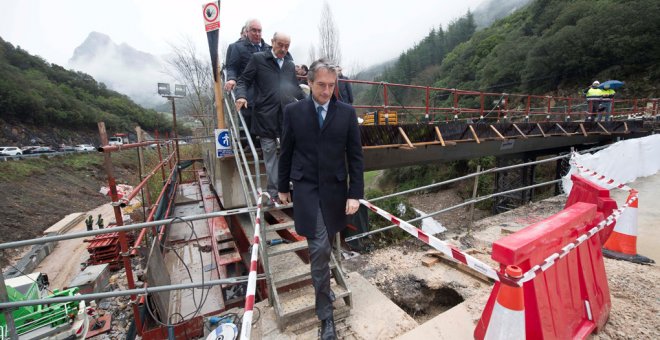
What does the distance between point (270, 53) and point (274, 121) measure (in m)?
0.85

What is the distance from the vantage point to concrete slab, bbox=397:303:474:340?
2268mm

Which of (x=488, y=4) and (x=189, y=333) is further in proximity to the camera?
(x=488, y=4)

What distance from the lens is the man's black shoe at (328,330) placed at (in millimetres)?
2213

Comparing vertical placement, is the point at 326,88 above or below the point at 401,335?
above

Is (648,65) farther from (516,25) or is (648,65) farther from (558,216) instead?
(558,216)

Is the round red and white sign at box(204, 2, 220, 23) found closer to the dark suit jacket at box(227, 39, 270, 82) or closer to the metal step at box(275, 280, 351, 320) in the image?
the dark suit jacket at box(227, 39, 270, 82)

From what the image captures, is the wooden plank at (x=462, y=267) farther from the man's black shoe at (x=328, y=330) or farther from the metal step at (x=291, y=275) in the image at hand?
the man's black shoe at (x=328, y=330)

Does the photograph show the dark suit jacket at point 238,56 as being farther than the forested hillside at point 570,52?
No

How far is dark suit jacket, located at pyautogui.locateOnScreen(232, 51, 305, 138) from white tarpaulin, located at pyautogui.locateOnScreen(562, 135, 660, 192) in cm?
734

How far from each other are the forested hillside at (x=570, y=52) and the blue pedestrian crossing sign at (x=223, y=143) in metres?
38.1

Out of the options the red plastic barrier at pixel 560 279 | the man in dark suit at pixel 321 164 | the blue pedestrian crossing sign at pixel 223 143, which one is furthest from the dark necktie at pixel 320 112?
the blue pedestrian crossing sign at pixel 223 143

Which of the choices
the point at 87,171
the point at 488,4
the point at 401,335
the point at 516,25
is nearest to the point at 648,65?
the point at 516,25

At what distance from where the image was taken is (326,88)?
1.95m

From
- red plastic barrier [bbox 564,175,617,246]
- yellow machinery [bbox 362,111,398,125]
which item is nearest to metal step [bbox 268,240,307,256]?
red plastic barrier [bbox 564,175,617,246]
